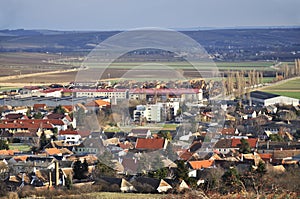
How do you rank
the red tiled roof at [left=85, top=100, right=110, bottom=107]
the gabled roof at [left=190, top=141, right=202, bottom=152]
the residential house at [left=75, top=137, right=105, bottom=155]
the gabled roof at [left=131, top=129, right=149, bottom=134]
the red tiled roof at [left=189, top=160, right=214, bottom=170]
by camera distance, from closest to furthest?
the red tiled roof at [left=189, top=160, right=214, bottom=170], the gabled roof at [left=190, top=141, right=202, bottom=152], the residential house at [left=75, top=137, right=105, bottom=155], the gabled roof at [left=131, top=129, right=149, bottom=134], the red tiled roof at [left=85, top=100, right=110, bottom=107]

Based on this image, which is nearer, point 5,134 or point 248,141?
point 248,141

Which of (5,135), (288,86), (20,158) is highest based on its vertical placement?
(20,158)

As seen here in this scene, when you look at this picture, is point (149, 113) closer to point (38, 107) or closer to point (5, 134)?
point (5, 134)

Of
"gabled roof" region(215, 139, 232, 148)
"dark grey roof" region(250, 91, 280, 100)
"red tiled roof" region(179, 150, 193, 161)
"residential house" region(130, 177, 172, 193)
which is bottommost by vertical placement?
"dark grey roof" region(250, 91, 280, 100)

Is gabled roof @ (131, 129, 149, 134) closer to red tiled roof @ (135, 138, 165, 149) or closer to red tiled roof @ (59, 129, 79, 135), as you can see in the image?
red tiled roof @ (59, 129, 79, 135)

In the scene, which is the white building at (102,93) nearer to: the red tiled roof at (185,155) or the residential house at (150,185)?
the red tiled roof at (185,155)

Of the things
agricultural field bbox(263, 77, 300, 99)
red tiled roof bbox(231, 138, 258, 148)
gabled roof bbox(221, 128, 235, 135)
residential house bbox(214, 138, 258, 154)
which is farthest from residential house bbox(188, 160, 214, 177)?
agricultural field bbox(263, 77, 300, 99)

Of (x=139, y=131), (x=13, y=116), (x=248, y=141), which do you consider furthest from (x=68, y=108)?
(x=248, y=141)
